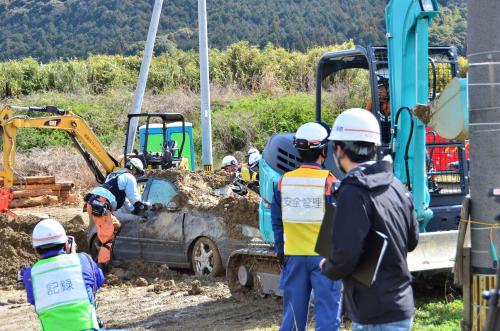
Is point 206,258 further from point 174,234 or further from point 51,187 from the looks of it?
point 51,187

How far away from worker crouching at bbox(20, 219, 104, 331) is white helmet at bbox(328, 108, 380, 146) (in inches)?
91.1

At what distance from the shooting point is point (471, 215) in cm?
647

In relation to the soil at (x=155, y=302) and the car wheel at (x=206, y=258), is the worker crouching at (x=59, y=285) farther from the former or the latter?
the car wheel at (x=206, y=258)

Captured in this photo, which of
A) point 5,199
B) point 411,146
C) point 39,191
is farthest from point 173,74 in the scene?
point 411,146

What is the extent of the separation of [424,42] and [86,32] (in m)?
67.1

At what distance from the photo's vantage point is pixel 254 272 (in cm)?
1053

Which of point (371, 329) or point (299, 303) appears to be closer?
point (371, 329)

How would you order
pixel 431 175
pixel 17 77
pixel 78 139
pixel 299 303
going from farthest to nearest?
pixel 17 77
pixel 78 139
pixel 431 175
pixel 299 303

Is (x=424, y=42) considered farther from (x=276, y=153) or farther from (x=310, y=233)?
(x=310, y=233)

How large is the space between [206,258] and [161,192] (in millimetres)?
1628

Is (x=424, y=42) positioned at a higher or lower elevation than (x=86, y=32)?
lower

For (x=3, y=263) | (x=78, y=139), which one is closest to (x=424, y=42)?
(x=3, y=263)

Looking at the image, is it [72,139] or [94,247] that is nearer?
[94,247]

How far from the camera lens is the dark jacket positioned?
4.56 m
